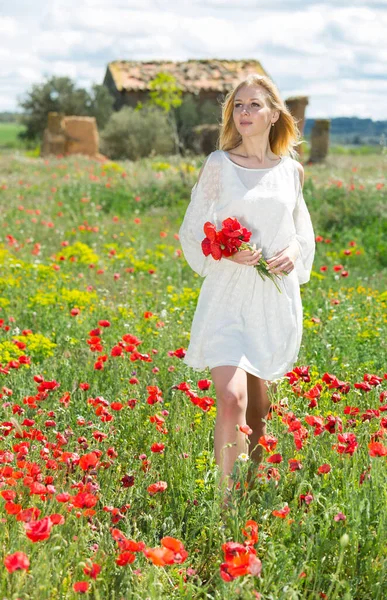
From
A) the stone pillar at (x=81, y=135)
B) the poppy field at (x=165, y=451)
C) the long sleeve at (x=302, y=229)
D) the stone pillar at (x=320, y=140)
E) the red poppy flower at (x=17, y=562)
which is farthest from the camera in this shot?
the stone pillar at (x=320, y=140)

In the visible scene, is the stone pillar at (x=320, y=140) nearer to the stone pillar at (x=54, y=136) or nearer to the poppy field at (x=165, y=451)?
the stone pillar at (x=54, y=136)

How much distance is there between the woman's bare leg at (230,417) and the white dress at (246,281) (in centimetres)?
15

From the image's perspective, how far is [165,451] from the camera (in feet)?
13.2

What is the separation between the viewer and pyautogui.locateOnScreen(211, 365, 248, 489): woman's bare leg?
338 centimetres

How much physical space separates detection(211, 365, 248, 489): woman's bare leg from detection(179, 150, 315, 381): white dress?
0.48 feet

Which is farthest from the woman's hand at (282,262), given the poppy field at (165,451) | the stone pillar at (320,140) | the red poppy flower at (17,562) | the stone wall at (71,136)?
the stone pillar at (320,140)

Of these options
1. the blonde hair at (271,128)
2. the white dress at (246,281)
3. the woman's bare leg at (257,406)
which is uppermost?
the blonde hair at (271,128)

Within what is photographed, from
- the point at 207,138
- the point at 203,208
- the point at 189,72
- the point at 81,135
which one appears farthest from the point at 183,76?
the point at 203,208

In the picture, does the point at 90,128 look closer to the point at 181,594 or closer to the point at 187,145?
the point at 187,145

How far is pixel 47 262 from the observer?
30.3 ft

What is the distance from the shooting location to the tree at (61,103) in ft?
107

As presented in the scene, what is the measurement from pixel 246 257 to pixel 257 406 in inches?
31.2

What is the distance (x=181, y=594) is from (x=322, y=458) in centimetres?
113

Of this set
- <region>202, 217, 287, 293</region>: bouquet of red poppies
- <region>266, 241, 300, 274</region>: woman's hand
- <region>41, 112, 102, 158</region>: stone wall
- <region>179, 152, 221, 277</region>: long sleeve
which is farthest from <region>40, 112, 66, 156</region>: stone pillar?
<region>202, 217, 287, 293</region>: bouquet of red poppies
